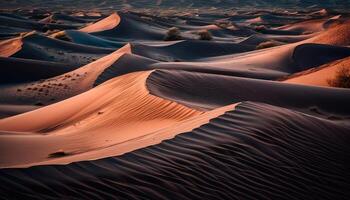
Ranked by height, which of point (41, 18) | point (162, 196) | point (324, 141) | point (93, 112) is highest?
point (162, 196)

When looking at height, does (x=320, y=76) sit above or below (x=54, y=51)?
above

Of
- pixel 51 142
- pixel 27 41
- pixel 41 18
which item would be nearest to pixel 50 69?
pixel 27 41

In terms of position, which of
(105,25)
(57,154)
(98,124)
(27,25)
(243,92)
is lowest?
(27,25)

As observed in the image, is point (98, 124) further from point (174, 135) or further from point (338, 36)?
point (338, 36)

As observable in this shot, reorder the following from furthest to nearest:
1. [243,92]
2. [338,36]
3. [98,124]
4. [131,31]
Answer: [131,31], [338,36], [243,92], [98,124]

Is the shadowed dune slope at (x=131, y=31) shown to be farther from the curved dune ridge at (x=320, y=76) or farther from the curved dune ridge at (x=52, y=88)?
the curved dune ridge at (x=320, y=76)

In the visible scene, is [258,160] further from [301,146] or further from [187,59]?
[187,59]

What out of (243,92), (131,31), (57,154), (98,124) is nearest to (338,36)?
(243,92)
